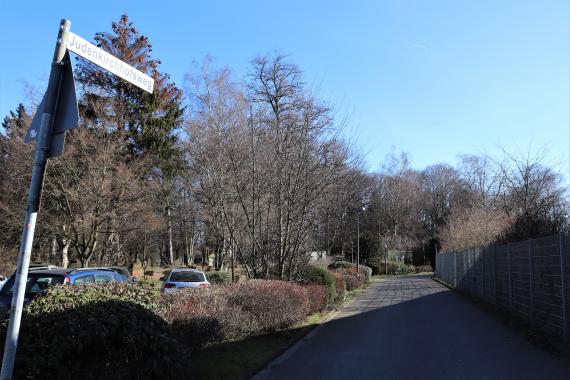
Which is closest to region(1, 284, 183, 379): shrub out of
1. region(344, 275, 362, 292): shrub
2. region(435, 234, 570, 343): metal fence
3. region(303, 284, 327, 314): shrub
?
region(435, 234, 570, 343): metal fence

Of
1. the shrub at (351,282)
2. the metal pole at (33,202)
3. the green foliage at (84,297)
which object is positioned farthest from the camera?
the shrub at (351,282)

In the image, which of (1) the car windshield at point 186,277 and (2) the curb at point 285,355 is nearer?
(2) the curb at point 285,355

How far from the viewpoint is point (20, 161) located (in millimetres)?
27172

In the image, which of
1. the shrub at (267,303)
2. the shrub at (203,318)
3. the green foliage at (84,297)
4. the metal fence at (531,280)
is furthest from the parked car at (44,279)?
the metal fence at (531,280)

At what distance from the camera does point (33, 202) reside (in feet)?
13.9

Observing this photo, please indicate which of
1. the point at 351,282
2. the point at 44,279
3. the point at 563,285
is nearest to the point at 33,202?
the point at 44,279

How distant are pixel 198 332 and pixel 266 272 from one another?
840 centimetres

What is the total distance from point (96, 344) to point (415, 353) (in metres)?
6.21

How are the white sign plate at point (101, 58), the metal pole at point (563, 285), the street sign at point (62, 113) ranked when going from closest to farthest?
the street sign at point (62, 113)
the white sign plate at point (101, 58)
the metal pole at point (563, 285)

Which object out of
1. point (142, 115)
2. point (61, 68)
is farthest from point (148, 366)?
point (142, 115)

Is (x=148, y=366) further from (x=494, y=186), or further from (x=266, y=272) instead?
(x=494, y=186)

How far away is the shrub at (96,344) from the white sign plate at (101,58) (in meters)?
2.57

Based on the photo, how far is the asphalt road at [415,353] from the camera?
25.6ft

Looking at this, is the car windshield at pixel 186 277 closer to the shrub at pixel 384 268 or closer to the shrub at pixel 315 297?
the shrub at pixel 315 297
